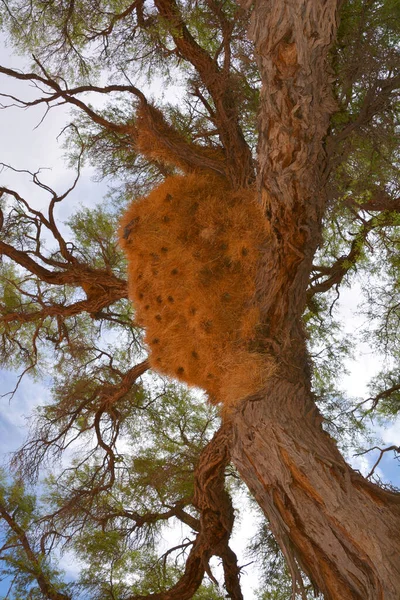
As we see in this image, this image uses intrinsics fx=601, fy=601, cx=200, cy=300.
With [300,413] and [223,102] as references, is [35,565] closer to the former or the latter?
[300,413]

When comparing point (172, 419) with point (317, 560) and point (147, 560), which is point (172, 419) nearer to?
point (147, 560)

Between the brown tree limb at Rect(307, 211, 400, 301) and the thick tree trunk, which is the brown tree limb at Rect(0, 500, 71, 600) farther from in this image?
the brown tree limb at Rect(307, 211, 400, 301)

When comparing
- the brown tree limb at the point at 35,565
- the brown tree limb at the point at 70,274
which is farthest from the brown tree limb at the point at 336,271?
the brown tree limb at the point at 35,565

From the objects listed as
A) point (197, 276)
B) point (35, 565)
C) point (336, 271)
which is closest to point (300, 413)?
point (197, 276)

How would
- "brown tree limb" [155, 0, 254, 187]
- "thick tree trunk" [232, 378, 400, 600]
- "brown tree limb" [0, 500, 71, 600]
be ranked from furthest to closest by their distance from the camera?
"brown tree limb" [0, 500, 71, 600] → "brown tree limb" [155, 0, 254, 187] → "thick tree trunk" [232, 378, 400, 600]

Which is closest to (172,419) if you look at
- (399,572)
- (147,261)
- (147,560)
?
(147,560)

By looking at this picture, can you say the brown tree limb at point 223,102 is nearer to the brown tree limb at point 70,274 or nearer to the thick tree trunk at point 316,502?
the brown tree limb at point 70,274

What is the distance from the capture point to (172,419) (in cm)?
708

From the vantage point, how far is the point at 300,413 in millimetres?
4148

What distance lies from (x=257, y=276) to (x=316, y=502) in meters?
1.80

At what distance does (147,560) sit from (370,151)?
4.68 metres

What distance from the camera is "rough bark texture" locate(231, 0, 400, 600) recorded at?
3.28m

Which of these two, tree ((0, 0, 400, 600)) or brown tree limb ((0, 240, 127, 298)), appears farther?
brown tree limb ((0, 240, 127, 298))

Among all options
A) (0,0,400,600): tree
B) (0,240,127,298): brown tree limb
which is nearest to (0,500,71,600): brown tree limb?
(0,0,400,600): tree
